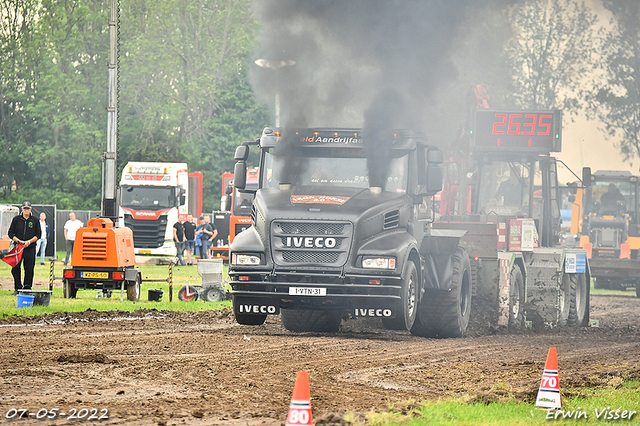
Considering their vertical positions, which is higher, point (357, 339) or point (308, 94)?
point (308, 94)

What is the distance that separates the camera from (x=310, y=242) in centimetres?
1351

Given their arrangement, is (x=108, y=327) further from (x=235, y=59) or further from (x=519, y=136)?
(x=235, y=59)

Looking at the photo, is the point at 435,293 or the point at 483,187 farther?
the point at 483,187

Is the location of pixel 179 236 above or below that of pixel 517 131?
below

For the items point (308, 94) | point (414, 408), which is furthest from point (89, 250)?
point (414, 408)

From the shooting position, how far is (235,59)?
55.8 m

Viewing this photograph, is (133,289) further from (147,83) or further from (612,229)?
(147,83)

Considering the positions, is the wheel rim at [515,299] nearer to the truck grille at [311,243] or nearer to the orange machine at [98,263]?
the truck grille at [311,243]

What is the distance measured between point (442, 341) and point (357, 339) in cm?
135

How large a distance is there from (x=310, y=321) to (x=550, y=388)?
24.4 feet

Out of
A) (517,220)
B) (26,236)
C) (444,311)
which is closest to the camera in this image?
(444,311)

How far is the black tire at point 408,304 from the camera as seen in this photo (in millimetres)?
13453

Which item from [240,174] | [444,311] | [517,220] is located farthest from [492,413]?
[517,220]

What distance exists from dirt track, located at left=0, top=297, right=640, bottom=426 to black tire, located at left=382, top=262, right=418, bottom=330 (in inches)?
12.6
